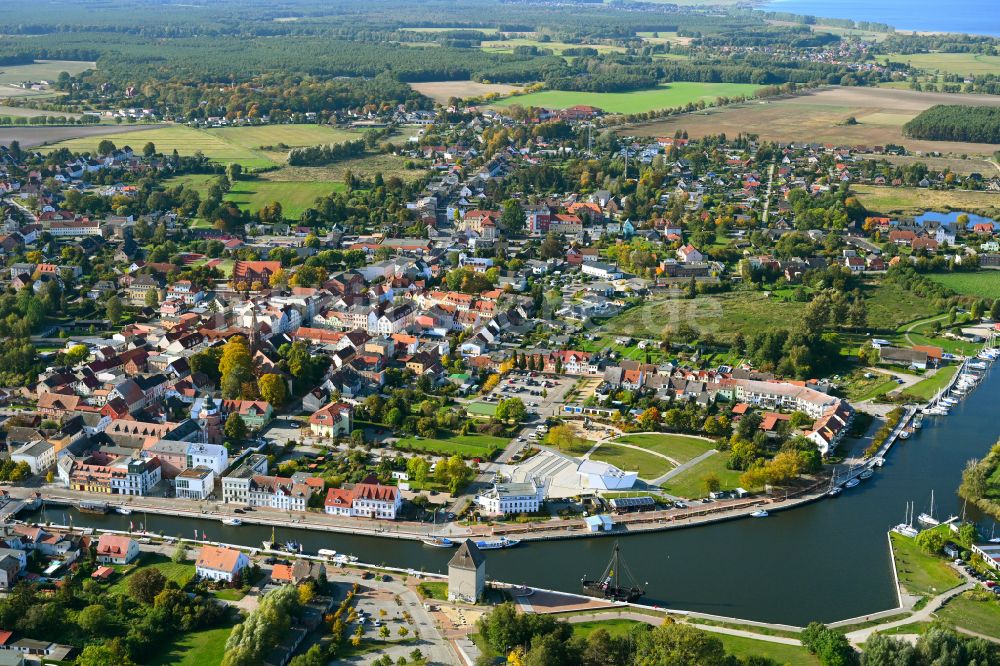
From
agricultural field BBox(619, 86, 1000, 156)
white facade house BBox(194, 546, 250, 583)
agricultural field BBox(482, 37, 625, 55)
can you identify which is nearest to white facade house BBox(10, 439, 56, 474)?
white facade house BBox(194, 546, 250, 583)

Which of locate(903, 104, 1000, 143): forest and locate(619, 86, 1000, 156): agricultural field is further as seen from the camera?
locate(619, 86, 1000, 156): agricultural field

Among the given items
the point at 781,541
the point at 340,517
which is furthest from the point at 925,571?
the point at 340,517

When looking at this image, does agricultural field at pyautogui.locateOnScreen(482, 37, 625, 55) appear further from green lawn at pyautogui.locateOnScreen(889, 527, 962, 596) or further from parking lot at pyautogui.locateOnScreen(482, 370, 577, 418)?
green lawn at pyautogui.locateOnScreen(889, 527, 962, 596)

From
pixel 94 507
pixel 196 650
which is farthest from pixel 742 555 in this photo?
pixel 94 507

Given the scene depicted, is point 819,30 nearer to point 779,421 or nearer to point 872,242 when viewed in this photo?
point 872,242

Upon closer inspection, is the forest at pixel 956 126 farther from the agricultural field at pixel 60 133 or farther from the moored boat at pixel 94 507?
the moored boat at pixel 94 507
